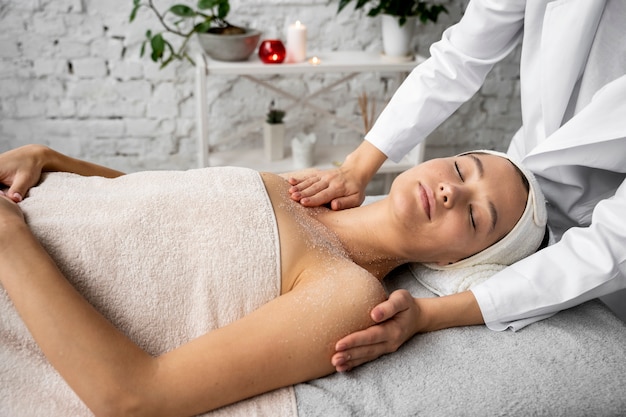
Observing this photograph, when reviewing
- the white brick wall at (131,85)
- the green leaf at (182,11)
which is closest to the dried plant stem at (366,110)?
the white brick wall at (131,85)

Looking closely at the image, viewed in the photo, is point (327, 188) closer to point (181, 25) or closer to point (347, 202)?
point (347, 202)

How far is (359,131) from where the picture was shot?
2.90 m

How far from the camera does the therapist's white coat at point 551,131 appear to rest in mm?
1223

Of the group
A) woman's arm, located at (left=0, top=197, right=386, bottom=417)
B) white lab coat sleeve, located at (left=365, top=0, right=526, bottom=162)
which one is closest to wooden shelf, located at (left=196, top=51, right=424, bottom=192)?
white lab coat sleeve, located at (left=365, top=0, right=526, bottom=162)

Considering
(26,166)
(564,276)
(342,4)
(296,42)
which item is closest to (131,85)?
(296,42)

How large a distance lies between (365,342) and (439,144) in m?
2.21

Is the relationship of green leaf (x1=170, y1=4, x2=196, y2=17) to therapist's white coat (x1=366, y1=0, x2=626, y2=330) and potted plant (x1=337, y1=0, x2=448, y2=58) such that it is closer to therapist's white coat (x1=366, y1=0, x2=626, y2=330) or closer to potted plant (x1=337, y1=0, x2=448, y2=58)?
potted plant (x1=337, y1=0, x2=448, y2=58)

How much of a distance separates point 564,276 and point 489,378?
0.93 ft

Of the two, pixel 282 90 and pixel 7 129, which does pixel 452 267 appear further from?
pixel 7 129

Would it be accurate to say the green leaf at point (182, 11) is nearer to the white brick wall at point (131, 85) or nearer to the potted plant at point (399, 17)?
the white brick wall at point (131, 85)

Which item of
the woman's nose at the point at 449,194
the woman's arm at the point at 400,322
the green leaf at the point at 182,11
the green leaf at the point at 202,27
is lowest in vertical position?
the woman's arm at the point at 400,322

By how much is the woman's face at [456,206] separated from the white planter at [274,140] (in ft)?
4.50

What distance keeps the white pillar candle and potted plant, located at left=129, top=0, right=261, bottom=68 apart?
0.14 m

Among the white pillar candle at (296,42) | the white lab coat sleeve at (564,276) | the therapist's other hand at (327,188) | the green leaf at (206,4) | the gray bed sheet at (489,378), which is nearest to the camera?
the gray bed sheet at (489,378)
